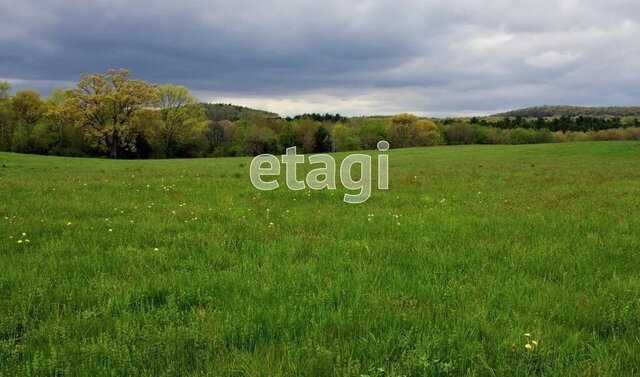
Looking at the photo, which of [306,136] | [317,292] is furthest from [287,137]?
[317,292]

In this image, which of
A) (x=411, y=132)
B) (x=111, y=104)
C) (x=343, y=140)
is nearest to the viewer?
(x=111, y=104)

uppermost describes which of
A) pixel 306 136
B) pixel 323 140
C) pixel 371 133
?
pixel 371 133

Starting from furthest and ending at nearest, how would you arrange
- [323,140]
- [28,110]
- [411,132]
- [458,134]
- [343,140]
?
[458,134] → [411,132] → [323,140] → [343,140] → [28,110]

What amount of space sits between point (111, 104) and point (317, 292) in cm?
8041

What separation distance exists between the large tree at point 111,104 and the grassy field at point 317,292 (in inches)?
2784

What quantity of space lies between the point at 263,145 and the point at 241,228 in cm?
11343

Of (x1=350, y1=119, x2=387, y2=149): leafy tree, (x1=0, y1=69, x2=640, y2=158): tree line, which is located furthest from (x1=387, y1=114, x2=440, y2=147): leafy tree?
(x1=350, y1=119, x2=387, y2=149): leafy tree

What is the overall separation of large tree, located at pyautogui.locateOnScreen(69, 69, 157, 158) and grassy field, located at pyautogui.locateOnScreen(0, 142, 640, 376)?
7071cm

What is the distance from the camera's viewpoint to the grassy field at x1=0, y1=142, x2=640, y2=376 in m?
4.09

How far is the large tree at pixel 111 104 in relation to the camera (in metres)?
75.2

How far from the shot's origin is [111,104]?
76750 millimetres

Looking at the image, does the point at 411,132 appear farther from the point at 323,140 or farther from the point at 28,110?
the point at 28,110

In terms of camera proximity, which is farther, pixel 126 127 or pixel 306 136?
pixel 306 136

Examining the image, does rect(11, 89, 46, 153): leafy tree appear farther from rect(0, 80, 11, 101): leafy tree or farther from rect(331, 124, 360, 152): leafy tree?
rect(331, 124, 360, 152): leafy tree
